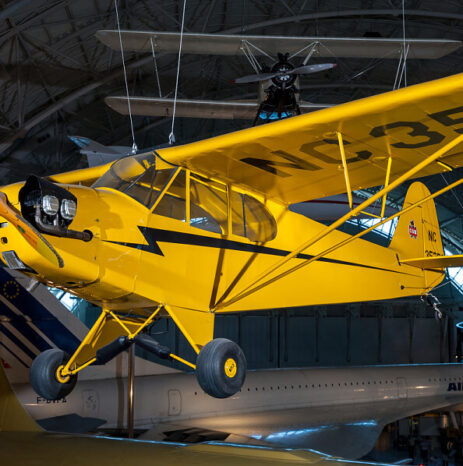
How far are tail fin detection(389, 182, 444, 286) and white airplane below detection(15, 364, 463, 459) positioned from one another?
11.6ft

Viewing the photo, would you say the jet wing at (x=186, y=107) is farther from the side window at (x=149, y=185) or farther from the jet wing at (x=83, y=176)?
the side window at (x=149, y=185)

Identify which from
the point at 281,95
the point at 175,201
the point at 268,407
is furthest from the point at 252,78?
the point at 175,201

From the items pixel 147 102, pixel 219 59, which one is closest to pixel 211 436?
pixel 147 102

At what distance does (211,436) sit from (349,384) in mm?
4465

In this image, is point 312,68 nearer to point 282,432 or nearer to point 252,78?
point 252,78

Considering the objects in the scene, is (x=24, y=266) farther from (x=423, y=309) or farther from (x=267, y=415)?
(x=423, y=309)

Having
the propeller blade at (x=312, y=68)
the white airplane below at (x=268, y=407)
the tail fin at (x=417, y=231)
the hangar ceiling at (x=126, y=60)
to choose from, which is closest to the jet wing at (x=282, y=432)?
the white airplane below at (x=268, y=407)

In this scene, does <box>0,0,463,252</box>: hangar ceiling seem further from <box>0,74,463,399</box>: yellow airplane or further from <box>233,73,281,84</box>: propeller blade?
<box>0,74,463,399</box>: yellow airplane

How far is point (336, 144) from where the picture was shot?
18.7 feet

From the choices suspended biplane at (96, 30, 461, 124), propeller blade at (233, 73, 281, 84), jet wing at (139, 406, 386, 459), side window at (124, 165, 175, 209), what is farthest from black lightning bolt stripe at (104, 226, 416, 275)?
suspended biplane at (96, 30, 461, 124)

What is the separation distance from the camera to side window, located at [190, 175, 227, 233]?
5766mm

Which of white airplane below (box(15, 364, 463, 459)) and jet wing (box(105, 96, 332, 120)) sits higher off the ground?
jet wing (box(105, 96, 332, 120))

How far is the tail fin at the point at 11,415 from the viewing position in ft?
14.8

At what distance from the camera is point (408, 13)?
66.7 ft
